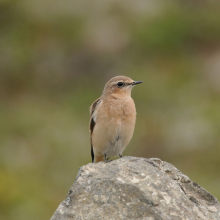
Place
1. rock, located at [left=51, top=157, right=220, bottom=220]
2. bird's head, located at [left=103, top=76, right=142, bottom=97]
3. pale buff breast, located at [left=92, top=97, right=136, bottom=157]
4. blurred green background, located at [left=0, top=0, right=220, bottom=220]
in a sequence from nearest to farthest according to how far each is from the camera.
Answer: rock, located at [left=51, top=157, right=220, bottom=220], pale buff breast, located at [left=92, top=97, right=136, bottom=157], bird's head, located at [left=103, top=76, right=142, bottom=97], blurred green background, located at [left=0, top=0, right=220, bottom=220]

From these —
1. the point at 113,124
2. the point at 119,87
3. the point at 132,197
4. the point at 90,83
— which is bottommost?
the point at 132,197

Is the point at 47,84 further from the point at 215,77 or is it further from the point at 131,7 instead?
the point at 215,77

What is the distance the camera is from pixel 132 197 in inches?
194

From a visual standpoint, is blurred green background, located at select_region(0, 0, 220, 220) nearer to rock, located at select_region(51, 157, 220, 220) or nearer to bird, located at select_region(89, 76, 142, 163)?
bird, located at select_region(89, 76, 142, 163)

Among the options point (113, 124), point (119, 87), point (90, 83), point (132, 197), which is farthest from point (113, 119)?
point (90, 83)

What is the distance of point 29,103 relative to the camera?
48.2ft

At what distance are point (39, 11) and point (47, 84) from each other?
2992 millimetres

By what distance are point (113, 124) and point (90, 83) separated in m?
6.74

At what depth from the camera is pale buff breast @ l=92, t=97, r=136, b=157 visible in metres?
8.39

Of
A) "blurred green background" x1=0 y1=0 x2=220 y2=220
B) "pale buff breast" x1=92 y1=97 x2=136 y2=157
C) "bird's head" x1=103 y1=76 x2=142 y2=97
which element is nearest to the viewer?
"pale buff breast" x1=92 y1=97 x2=136 y2=157

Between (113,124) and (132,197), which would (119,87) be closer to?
(113,124)

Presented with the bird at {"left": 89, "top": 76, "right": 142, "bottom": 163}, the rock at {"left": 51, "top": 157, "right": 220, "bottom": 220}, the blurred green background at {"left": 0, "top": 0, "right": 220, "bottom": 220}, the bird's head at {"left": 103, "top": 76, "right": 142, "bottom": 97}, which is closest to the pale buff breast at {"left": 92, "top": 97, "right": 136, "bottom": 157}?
the bird at {"left": 89, "top": 76, "right": 142, "bottom": 163}

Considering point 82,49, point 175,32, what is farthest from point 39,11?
point 175,32

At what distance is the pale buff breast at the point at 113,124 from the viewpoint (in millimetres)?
8391
